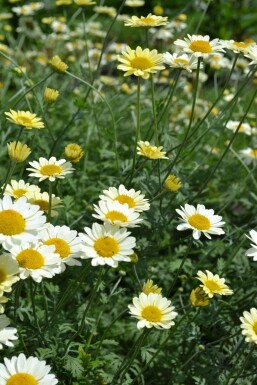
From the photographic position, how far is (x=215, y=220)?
2096 mm

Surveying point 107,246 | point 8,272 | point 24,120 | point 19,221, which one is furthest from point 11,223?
point 24,120

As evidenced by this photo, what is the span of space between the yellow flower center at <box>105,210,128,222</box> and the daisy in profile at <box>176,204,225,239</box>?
0.76ft

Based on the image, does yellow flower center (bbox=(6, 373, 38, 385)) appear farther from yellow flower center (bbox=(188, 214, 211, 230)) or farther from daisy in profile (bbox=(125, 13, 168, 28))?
daisy in profile (bbox=(125, 13, 168, 28))

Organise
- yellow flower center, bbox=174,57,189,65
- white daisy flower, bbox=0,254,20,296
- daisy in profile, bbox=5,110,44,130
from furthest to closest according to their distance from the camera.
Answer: yellow flower center, bbox=174,57,189,65 < daisy in profile, bbox=5,110,44,130 < white daisy flower, bbox=0,254,20,296

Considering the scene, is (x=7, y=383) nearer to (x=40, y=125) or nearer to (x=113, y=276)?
(x=40, y=125)

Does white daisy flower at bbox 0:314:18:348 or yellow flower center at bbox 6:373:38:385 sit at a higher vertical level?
white daisy flower at bbox 0:314:18:348

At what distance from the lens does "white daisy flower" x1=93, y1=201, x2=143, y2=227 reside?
182 centimetres

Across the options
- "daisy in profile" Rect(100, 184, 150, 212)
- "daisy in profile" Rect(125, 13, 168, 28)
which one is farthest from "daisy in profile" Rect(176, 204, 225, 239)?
"daisy in profile" Rect(125, 13, 168, 28)

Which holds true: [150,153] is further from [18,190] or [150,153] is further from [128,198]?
[18,190]

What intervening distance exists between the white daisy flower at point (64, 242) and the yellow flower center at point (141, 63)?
0.65 meters

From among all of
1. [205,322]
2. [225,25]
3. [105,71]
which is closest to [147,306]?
[205,322]

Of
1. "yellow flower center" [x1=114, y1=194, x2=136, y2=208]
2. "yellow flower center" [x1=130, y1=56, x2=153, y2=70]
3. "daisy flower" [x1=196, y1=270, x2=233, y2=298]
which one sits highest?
"yellow flower center" [x1=130, y1=56, x2=153, y2=70]

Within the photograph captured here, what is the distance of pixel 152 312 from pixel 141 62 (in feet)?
2.93

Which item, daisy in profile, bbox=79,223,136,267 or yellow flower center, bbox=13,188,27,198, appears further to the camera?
yellow flower center, bbox=13,188,27,198
